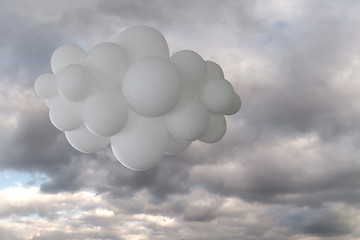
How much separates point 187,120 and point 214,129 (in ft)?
2.07

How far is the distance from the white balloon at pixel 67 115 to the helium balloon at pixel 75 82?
176 millimetres

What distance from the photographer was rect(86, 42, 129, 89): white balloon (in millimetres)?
3180

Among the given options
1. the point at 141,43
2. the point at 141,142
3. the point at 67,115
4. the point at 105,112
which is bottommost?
the point at 141,142

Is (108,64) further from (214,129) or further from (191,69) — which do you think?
(214,129)

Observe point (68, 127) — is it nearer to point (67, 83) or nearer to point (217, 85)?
point (67, 83)

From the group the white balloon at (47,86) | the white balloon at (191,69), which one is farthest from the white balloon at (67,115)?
the white balloon at (191,69)

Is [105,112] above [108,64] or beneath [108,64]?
beneath

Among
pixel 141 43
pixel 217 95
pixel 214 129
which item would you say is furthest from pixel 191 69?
pixel 214 129

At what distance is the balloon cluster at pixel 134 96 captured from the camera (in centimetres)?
293

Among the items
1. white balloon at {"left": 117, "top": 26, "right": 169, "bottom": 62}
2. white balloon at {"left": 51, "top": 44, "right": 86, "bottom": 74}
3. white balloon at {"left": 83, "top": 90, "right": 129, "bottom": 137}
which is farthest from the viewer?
white balloon at {"left": 51, "top": 44, "right": 86, "bottom": 74}

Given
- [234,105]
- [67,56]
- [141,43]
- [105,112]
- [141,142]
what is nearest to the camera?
[105,112]

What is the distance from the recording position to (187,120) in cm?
317

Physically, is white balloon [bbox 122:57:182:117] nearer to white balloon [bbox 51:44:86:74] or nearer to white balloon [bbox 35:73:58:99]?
white balloon [bbox 51:44:86:74]

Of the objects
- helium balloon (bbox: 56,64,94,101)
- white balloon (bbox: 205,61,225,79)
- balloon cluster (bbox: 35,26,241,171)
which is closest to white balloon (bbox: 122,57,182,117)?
balloon cluster (bbox: 35,26,241,171)
